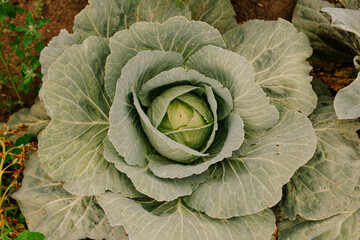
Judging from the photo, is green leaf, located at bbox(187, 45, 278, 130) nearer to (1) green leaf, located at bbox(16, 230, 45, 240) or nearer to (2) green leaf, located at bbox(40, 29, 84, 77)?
(2) green leaf, located at bbox(40, 29, 84, 77)

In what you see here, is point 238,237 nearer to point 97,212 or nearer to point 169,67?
point 97,212

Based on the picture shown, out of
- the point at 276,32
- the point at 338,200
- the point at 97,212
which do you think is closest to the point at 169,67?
the point at 276,32

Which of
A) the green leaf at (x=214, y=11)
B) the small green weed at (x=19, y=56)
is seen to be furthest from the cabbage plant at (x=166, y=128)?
the small green weed at (x=19, y=56)

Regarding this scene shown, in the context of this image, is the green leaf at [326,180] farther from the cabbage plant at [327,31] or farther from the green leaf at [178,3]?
the green leaf at [178,3]

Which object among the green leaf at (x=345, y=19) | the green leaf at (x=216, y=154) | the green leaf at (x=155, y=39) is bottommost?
the green leaf at (x=216, y=154)

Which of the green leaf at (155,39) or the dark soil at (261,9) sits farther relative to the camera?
the dark soil at (261,9)

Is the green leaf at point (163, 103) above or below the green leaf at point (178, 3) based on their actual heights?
below
